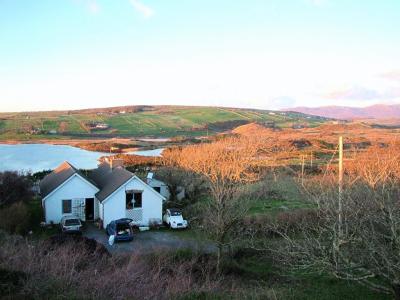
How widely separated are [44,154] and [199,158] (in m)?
46.7

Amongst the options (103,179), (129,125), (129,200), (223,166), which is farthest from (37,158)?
(129,125)

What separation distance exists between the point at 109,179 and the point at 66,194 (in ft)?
12.8

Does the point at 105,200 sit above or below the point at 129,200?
above

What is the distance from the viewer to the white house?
2814 centimetres

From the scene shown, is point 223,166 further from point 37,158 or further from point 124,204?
point 37,158

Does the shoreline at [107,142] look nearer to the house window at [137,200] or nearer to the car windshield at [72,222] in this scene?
the house window at [137,200]

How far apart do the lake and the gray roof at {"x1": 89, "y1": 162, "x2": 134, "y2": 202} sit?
22.0 metres

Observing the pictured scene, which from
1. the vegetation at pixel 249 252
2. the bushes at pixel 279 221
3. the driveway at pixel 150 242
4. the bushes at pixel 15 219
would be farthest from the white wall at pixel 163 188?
the bushes at pixel 15 219

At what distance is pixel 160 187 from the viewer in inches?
1433

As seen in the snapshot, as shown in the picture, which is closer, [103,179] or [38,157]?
[103,179]

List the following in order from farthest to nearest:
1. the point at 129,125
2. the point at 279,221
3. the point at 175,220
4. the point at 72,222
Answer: the point at 129,125 < the point at 175,220 < the point at 279,221 < the point at 72,222

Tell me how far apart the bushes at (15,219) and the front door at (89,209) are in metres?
4.82

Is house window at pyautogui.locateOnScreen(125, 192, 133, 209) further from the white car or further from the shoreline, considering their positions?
the shoreline

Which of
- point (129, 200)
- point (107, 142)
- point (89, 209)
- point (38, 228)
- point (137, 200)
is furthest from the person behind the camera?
point (107, 142)
